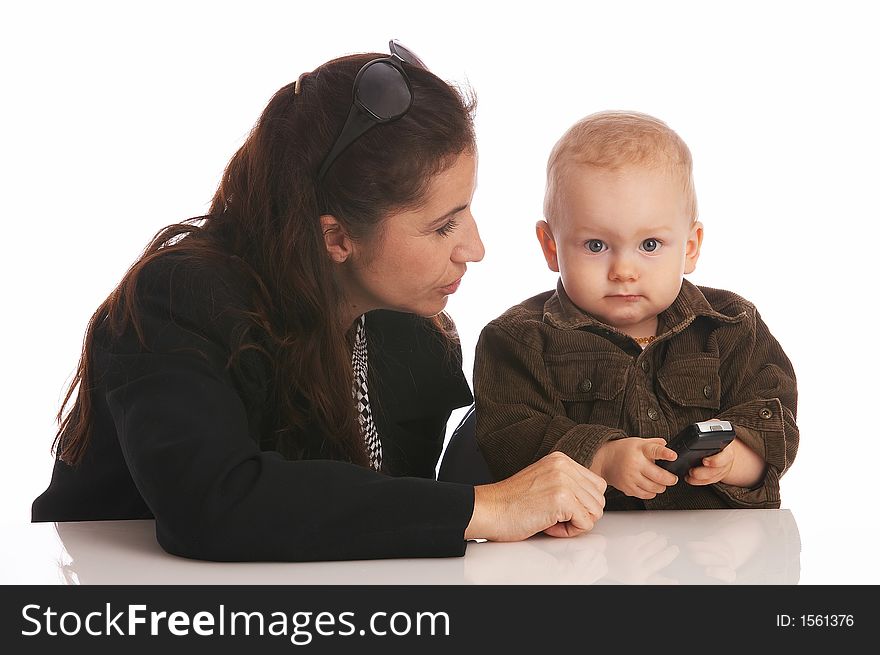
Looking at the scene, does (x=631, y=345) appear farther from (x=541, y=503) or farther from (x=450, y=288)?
(x=541, y=503)

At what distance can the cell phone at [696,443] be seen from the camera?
4.40 feet

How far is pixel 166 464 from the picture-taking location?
117cm

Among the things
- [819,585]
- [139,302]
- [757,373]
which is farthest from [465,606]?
[757,373]

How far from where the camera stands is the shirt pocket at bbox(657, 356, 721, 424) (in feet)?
5.03

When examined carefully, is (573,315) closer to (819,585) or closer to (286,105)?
(286,105)

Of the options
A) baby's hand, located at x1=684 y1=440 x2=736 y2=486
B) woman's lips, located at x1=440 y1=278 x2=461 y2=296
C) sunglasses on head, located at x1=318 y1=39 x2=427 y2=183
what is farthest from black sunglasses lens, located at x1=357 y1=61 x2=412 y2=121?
baby's hand, located at x1=684 y1=440 x2=736 y2=486

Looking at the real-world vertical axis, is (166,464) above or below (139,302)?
below

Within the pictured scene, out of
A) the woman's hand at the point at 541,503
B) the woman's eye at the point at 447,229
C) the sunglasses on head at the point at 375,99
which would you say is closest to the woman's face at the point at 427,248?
the woman's eye at the point at 447,229

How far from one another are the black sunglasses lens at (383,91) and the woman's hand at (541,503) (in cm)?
49

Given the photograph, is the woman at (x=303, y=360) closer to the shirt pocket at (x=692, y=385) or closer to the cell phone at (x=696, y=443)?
the cell phone at (x=696, y=443)

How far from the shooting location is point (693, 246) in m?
1.60

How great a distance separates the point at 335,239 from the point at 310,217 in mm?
71

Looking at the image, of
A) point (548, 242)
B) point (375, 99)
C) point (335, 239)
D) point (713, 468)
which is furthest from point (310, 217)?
point (713, 468)

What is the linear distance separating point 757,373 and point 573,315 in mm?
284
